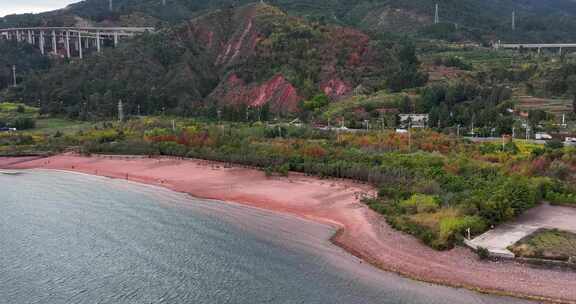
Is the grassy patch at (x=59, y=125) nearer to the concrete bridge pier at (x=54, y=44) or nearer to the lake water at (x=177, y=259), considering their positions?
the lake water at (x=177, y=259)

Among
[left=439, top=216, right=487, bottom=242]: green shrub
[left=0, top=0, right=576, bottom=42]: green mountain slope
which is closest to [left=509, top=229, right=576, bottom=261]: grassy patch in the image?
[left=439, top=216, right=487, bottom=242]: green shrub

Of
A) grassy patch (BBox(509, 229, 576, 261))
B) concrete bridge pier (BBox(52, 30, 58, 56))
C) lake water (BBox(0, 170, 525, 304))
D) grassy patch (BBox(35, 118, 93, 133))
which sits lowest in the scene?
lake water (BBox(0, 170, 525, 304))

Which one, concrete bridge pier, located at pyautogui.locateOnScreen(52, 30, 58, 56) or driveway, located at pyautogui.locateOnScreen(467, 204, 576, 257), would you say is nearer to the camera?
driveway, located at pyautogui.locateOnScreen(467, 204, 576, 257)

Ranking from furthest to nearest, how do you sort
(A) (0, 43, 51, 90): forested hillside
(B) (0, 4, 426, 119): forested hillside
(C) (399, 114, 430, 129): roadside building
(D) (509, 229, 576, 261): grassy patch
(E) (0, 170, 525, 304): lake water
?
(A) (0, 43, 51, 90): forested hillside < (B) (0, 4, 426, 119): forested hillside < (C) (399, 114, 430, 129): roadside building < (D) (509, 229, 576, 261): grassy patch < (E) (0, 170, 525, 304): lake water

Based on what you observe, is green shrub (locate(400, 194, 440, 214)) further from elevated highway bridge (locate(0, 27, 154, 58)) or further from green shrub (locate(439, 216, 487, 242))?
elevated highway bridge (locate(0, 27, 154, 58))

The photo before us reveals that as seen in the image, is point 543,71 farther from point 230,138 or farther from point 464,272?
point 464,272

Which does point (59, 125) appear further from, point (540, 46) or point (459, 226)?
point (540, 46)
